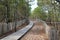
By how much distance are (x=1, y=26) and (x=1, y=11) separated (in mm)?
10298

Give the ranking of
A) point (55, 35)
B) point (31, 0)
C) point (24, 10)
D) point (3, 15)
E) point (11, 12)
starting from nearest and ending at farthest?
point (55, 35) → point (3, 15) → point (11, 12) → point (31, 0) → point (24, 10)

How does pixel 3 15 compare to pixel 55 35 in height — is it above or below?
below

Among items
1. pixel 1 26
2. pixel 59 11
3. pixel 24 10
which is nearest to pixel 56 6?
pixel 59 11

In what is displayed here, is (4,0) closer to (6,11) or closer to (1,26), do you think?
(6,11)

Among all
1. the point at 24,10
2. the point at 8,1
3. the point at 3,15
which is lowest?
the point at 24,10

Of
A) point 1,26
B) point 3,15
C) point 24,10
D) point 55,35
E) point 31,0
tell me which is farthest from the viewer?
point 24,10

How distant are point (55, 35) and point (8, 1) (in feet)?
76.0

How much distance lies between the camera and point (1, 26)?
2416 centimetres

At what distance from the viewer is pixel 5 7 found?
34031 millimetres

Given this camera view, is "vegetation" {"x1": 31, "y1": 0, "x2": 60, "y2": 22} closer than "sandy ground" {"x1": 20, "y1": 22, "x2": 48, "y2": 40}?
No

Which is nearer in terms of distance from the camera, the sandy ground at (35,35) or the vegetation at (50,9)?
the sandy ground at (35,35)

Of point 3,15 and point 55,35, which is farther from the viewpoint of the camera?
point 3,15

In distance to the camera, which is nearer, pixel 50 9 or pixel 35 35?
pixel 35 35

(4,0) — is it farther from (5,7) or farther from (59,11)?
(59,11)
